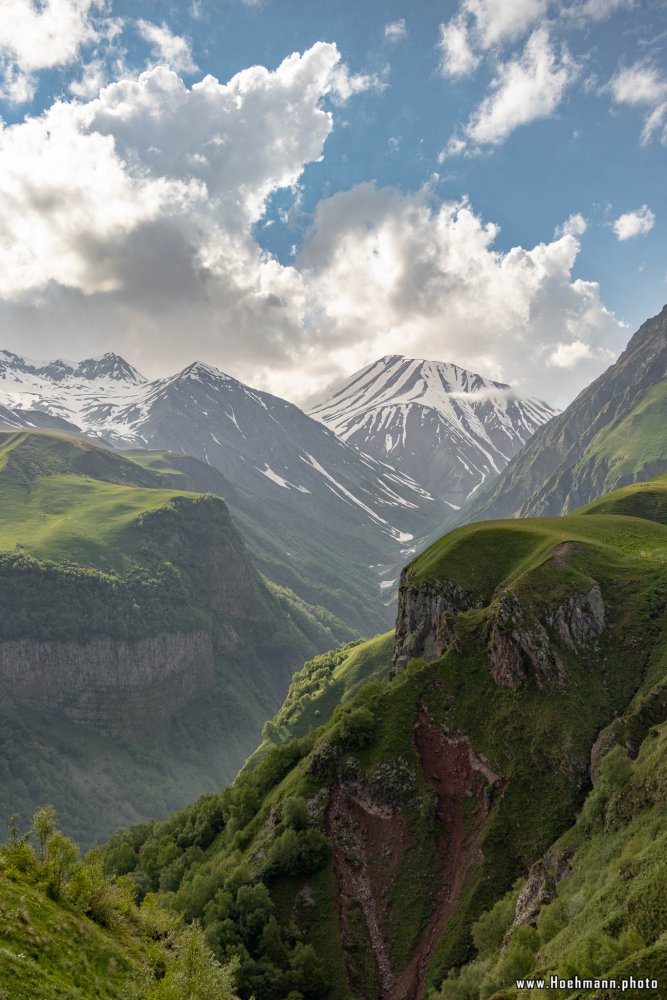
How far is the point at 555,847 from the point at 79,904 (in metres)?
37.4

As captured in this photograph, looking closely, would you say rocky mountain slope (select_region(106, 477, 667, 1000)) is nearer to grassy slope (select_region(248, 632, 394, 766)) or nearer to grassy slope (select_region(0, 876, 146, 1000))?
grassy slope (select_region(0, 876, 146, 1000))

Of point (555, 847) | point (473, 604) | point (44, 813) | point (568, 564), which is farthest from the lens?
point (473, 604)

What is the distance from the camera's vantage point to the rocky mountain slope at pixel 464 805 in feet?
156

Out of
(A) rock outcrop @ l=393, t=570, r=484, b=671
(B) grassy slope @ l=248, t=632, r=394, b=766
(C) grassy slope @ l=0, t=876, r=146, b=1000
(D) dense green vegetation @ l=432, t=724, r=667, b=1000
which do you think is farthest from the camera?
(B) grassy slope @ l=248, t=632, r=394, b=766

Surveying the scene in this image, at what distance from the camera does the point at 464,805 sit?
64.0 meters

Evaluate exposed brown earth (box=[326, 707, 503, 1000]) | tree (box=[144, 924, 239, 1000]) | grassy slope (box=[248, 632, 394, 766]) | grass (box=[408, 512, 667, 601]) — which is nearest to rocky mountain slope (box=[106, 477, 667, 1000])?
exposed brown earth (box=[326, 707, 503, 1000])

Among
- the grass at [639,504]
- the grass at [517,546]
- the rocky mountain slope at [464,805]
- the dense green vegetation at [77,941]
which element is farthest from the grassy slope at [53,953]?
the grass at [639,504]

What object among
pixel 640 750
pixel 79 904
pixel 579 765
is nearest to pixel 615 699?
pixel 579 765

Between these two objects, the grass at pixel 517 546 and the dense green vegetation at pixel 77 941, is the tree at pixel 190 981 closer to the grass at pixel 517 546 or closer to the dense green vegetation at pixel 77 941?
the dense green vegetation at pixel 77 941

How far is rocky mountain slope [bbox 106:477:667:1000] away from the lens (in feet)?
156

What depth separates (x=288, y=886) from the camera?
64.0 meters

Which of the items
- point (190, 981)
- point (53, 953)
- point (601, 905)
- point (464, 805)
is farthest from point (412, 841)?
point (53, 953)

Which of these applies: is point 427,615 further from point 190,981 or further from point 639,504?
point 190,981

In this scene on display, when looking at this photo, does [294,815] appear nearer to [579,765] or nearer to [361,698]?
[361,698]
